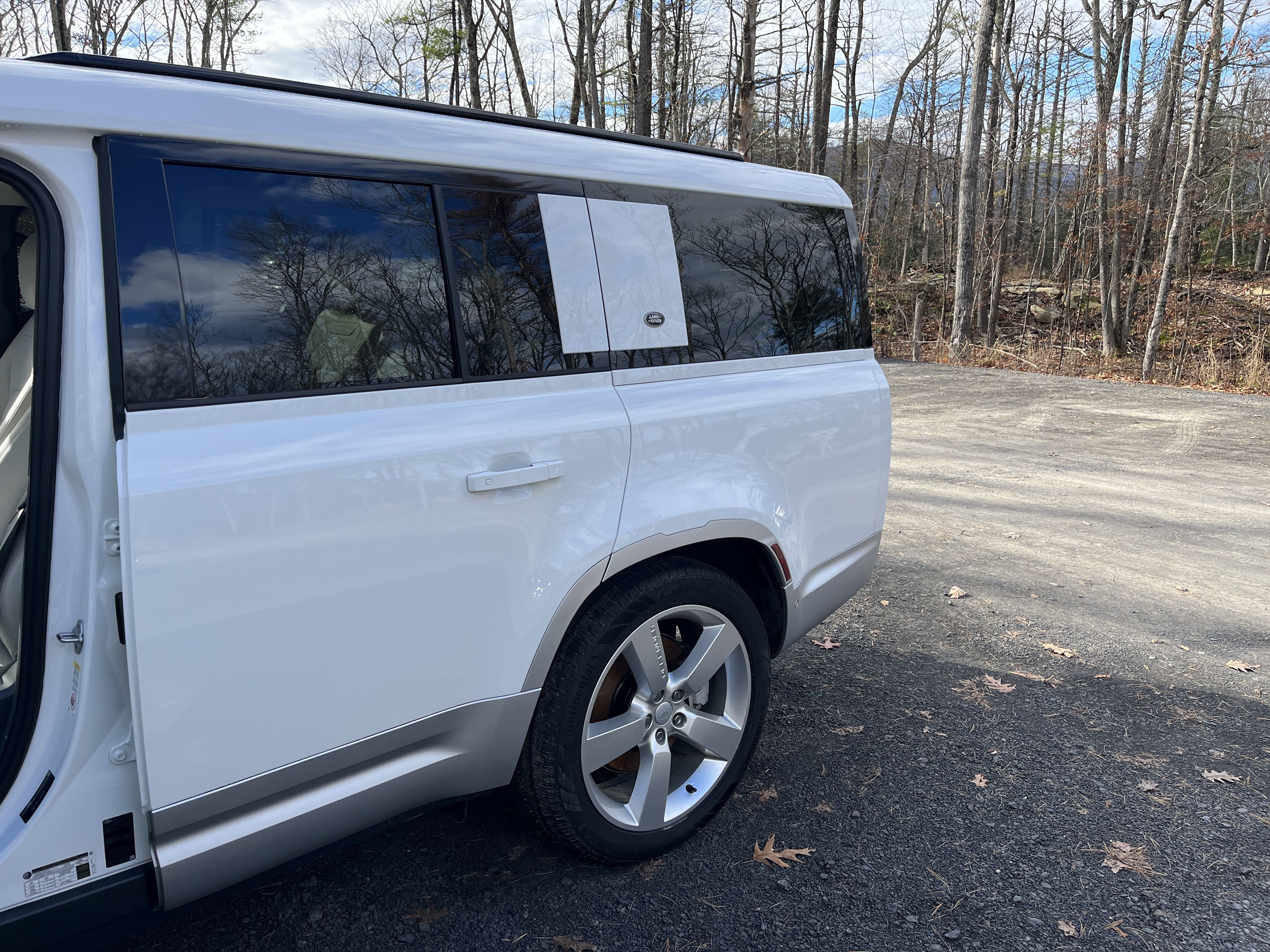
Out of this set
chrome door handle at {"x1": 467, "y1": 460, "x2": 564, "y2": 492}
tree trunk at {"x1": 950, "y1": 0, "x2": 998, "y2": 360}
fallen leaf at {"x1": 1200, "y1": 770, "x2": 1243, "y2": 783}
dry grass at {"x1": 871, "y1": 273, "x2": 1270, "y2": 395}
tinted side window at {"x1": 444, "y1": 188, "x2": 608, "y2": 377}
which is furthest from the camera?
tree trunk at {"x1": 950, "y1": 0, "x2": 998, "y2": 360}

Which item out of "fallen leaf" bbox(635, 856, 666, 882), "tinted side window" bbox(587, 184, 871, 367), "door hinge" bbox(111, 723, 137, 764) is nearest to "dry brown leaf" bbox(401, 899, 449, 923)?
"fallen leaf" bbox(635, 856, 666, 882)

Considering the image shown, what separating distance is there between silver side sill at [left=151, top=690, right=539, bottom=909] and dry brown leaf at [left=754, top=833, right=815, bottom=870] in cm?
99

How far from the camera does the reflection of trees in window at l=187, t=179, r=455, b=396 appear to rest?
71.7 inches

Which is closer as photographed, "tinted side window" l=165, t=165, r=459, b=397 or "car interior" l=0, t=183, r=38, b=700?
"tinted side window" l=165, t=165, r=459, b=397

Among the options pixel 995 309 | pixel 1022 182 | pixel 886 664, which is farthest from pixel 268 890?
pixel 1022 182

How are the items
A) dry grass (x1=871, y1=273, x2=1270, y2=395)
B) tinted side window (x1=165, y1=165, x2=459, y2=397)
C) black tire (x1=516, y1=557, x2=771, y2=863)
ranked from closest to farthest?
tinted side window (x1=165, y1=165, x2=459, y2=397) < black tire (x1=516, y1=557, x2=771, y2=863) < dry grass (x1=871, y1=273, x2=1270, y2=395)

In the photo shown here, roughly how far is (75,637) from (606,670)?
1.32 meters

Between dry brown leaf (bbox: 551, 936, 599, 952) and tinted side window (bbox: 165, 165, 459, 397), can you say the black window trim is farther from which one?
dry brown leaf (bbox: 551, 936, 599, 952)

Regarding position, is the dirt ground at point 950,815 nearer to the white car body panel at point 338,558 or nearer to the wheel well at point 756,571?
the white car body panel at point 338,558

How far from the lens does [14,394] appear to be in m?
2.57

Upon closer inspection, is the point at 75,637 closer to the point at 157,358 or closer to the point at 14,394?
the point at 157,358

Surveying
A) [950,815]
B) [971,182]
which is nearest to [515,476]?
[950,815]

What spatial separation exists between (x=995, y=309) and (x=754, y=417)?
97.5ft

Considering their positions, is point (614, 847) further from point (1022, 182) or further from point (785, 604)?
point (1022, 182)
